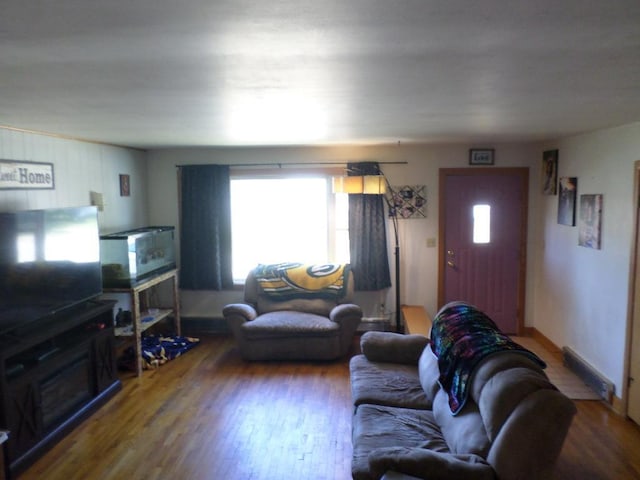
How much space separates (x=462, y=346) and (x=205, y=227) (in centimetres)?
377

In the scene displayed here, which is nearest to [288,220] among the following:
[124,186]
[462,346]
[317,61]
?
[124,186]

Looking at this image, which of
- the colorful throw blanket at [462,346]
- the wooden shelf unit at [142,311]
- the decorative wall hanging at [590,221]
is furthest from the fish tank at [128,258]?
the decorative wall hanging at [590,221]

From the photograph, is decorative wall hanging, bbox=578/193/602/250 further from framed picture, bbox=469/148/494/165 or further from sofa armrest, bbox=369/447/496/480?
sofa armrest, bbox=369/447/496/480

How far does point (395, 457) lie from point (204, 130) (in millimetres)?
2836

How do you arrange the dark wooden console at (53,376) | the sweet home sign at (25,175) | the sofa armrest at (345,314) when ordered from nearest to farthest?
the dark wooden console at (53,376) < the sweet home sign at (25,175) < the sofa armrest at (345,314)

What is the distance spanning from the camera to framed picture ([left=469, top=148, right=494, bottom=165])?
213 inches

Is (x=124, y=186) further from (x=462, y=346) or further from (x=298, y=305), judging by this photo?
(x=462, y=346)

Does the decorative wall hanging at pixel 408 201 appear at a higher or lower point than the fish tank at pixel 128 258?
higher

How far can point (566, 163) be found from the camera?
471cm

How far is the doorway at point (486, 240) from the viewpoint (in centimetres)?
547

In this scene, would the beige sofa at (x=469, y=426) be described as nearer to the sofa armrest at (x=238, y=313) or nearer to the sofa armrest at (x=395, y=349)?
the sofa armrest at (x=395, y=349)

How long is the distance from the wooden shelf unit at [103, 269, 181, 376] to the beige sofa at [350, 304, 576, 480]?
231 cm

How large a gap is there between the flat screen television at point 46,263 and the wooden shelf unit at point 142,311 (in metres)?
0.41

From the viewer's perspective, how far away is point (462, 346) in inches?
109
